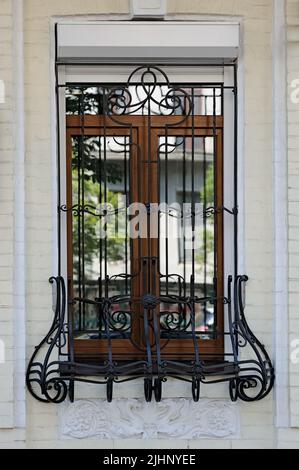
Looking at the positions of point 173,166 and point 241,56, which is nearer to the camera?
point 241,56

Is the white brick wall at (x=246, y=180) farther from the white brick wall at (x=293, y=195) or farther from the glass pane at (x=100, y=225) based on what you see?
the glass pane at (x=100, y=225)

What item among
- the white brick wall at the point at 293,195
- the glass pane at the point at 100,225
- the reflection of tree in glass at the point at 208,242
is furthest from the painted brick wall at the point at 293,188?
the reflection of tree in glass at the point at 208,242

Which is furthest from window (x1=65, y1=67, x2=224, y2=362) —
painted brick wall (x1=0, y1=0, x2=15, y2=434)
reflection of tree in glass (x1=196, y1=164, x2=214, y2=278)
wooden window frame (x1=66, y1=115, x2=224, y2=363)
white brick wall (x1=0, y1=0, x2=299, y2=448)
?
reflection of tree in glass (x1=196, y1=164, x2=214, y2=278)

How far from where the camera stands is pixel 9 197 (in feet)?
17.0

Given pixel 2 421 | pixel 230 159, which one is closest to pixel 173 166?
pixel 230 159

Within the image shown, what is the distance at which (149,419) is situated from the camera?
5273 mm

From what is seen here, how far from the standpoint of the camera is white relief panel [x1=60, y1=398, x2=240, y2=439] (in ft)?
17.2

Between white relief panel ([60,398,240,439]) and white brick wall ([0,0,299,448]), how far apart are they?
6 centimetres

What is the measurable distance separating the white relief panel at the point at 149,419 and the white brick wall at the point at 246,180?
0.18 feet

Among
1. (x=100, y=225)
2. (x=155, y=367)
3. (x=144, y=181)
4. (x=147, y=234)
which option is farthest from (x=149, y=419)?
(x=144, y=181)

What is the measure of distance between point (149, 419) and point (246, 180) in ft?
5.23

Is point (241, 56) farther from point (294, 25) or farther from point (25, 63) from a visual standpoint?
point (25, 63)

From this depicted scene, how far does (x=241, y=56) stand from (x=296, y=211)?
1042mm

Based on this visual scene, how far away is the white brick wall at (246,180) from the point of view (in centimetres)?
528
